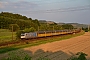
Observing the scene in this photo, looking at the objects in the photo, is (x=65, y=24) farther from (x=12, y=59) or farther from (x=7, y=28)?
(x=12, y=59)

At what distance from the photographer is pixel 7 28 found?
28.1 m

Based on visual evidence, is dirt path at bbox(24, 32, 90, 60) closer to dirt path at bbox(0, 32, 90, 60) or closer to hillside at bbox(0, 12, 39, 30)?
dirt path at bbox(0, 32, 90, 60)

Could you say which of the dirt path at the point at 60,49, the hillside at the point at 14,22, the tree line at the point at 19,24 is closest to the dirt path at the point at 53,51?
the dirt path at the point at 60,49

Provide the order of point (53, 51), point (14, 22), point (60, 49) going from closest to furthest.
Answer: point (53, 51) < point (60, 49) < point (14, 22)

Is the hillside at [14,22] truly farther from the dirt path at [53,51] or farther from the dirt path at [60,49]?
the dirt path at [53,51]

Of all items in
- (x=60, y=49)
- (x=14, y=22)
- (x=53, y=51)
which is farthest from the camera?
(x=14, y=22)

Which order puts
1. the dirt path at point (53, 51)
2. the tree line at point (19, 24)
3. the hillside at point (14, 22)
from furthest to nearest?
the hillside at point (14, 22) → the tree line at point (19, 24) → the dirt path at point (53, 51)

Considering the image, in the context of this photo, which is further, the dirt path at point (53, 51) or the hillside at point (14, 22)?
the hillside at point (14, 22)

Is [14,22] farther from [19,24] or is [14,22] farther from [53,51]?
[53,51]

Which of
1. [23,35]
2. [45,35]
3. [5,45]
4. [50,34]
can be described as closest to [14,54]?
[5,45]

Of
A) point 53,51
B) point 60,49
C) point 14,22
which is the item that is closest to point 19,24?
point 14,22

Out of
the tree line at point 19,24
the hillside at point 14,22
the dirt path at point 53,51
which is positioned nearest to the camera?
the dirt path at point 53,51

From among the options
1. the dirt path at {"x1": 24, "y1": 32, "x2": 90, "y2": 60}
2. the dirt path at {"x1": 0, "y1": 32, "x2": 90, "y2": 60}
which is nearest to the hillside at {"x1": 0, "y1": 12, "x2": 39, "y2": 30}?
the dirt path at {"x1": 24, "y1": 32, "x2": 90, "y2": 60}

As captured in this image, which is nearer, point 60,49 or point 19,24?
point 60,49
